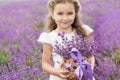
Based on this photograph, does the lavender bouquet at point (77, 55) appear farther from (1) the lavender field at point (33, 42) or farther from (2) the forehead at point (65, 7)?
(1) the lavender field at point (33, 42)

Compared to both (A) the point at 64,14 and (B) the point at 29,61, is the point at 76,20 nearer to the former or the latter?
(A) the point at 64,14

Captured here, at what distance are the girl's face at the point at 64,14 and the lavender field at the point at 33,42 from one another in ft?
3.02

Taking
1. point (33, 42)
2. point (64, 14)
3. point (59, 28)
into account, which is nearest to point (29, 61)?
point (33, 42)

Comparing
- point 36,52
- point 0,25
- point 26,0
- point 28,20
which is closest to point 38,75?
point 36,52

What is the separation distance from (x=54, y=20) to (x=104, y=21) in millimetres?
4052

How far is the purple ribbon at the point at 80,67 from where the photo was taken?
2791mm

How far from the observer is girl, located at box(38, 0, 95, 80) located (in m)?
3.17

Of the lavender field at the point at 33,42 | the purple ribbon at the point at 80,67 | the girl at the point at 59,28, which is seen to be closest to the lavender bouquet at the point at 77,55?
the purple ribbon at the point at 80,67

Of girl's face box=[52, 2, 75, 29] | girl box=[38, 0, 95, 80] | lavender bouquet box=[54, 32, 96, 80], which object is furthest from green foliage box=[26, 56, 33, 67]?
lavender bouquet box=[54, 32, 96, 80]

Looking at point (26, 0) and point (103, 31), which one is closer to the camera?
point (103, 31)

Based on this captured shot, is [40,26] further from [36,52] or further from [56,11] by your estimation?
[56,11]

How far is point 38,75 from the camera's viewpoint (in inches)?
168

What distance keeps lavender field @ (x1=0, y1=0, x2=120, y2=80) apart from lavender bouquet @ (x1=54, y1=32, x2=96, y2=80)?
1.15 metres

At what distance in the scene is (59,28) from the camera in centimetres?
331
